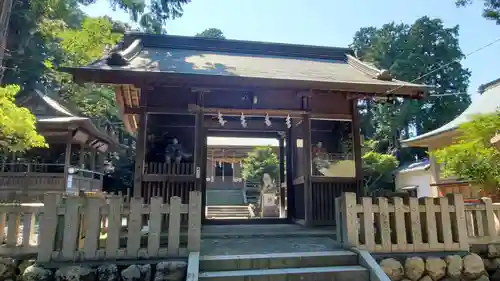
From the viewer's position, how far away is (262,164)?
1656 centimetres

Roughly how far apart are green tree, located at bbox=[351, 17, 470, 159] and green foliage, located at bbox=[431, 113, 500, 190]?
816 inches

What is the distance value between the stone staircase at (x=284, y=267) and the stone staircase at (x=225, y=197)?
14.8 m

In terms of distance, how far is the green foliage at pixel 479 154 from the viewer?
199 inches

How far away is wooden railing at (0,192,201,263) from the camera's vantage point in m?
3.81

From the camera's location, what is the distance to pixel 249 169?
17.8 metres

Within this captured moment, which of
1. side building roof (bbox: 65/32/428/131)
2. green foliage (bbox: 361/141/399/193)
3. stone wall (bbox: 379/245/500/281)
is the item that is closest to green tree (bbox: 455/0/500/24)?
side building roof (bbox: 65/32/428/131)

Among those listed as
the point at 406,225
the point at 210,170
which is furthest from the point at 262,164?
the point at 406,225

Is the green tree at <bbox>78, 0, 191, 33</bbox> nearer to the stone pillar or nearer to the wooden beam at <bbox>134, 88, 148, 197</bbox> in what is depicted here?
the wooden beam at <bbox>134, 88, 148, 197</bbox>

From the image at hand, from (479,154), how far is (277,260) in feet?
12.6

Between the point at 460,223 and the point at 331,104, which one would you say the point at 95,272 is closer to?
the point at 460,223

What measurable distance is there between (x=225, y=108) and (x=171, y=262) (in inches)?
140

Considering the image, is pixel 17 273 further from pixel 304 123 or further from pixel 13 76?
pixel 13 76

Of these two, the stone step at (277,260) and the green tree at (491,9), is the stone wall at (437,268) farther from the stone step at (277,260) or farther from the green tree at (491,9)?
the green tree at (491,9)

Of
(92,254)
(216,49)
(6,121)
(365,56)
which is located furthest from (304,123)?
(365,56)
